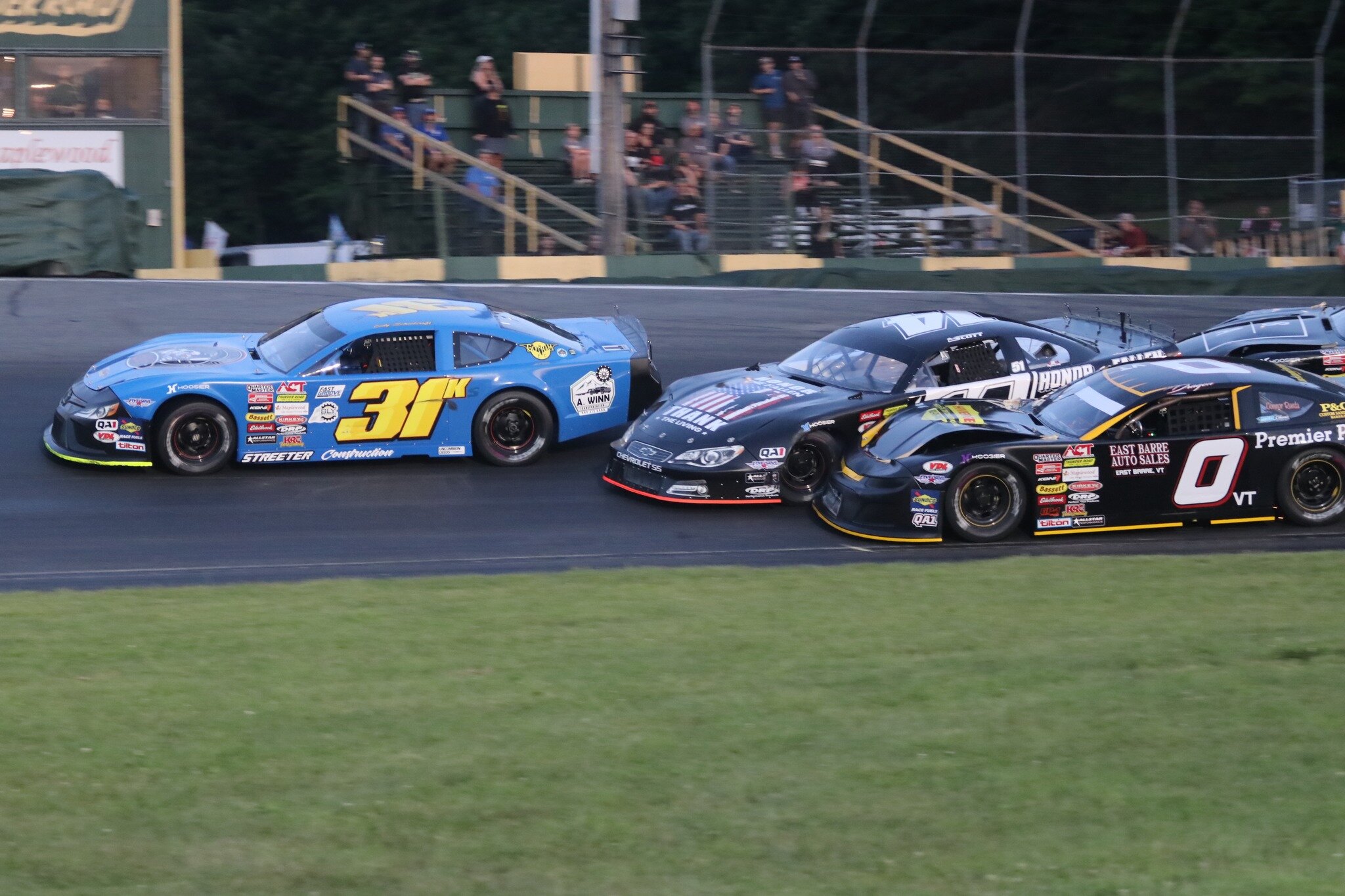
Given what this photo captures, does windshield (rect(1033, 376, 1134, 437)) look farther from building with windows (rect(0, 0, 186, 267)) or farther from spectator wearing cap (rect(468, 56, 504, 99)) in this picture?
building with windows (rect(0, 0, 186, 267))

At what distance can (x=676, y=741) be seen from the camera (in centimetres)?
575

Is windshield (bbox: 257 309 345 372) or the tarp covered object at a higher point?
the tarp covered object

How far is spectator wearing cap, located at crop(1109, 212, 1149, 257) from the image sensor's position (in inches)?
837

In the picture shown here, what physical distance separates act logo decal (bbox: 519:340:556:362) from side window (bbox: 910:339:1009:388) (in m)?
2.77

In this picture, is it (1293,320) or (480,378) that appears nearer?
(480,378)

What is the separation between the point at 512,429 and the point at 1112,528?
447 centimetres

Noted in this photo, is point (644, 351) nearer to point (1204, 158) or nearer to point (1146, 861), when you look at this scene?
point (1146, 861)

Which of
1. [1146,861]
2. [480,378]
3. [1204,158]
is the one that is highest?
[1204,158]

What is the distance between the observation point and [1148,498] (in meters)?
10.2

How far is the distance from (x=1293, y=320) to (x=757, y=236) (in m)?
7.65

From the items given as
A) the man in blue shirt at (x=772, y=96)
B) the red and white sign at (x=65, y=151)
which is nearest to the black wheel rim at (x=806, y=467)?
the man in blue shirt at (x=772, y=96)

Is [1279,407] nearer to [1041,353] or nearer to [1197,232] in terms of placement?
[1041,353]

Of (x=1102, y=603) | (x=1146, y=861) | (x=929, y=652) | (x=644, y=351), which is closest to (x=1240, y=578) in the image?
(x=1102, y=603)

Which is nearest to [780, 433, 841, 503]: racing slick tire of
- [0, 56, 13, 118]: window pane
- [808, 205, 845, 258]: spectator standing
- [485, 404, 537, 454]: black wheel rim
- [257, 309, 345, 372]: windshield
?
[485, 404, 537, 454]: black wheel rim
